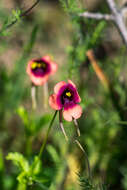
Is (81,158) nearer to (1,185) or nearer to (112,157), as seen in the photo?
(112,157)

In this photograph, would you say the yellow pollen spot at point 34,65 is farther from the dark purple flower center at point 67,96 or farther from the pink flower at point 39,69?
the dark purple flower center at point 67,96

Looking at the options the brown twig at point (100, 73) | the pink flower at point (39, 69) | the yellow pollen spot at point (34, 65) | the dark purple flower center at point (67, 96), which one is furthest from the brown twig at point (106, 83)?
the dark purple flower center at point (67, 96)

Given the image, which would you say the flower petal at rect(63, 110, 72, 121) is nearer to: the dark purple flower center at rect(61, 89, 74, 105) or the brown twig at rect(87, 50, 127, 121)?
the dark purple flower center at rect(61, 89, 74, 105)

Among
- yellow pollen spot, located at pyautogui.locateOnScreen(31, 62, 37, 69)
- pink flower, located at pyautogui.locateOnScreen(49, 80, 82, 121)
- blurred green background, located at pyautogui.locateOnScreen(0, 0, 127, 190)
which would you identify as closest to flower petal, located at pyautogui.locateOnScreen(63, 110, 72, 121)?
pink flower, located at pyautogui.locateOnScreen(49, 80, 82, 121)

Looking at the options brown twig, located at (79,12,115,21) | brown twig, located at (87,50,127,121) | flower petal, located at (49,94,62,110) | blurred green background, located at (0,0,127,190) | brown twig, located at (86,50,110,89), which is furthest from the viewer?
brown twig, located at (86,50,110,89)

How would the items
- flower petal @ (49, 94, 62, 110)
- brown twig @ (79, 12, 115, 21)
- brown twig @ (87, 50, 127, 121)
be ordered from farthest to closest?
brown twig @ (87, 50, 127, 121) < brown twig @ (79, 12, 115, 21) < flower petal @ (49, 94, 62, 110)

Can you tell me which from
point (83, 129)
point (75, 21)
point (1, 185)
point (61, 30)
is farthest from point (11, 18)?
point (61, 30)

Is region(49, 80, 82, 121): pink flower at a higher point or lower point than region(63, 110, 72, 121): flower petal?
higher
